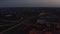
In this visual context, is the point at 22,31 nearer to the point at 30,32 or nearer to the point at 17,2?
the point at 30,32

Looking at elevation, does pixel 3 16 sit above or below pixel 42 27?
above

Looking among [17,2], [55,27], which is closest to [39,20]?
[55,27]

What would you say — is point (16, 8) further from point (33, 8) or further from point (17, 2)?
point (33, 8)

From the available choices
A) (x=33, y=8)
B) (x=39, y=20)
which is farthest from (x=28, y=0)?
(x=39, y=20)

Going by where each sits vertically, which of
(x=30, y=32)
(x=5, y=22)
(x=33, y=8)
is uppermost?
(x=33, y=8)

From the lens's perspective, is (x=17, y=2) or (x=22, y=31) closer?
(x=17, y=2)

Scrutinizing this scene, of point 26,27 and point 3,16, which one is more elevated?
point 3,16
